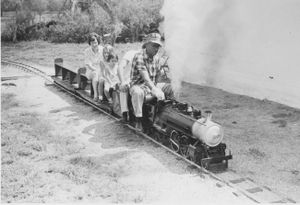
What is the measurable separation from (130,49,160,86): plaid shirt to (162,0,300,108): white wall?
637 mm

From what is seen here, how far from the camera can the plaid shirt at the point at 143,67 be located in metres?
7.37

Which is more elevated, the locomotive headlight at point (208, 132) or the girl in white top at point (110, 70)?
the girl in white top at point (110, 70)

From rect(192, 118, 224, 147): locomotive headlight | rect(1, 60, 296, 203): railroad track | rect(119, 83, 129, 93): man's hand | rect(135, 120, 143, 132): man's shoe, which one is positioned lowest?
rect(1, 60, 296, 203): railroad track

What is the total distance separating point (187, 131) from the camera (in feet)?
21.2

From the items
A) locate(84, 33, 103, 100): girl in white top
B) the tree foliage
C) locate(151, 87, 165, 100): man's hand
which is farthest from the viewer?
the tree foliage

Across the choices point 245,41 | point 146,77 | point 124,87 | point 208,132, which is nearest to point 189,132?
point 208,132

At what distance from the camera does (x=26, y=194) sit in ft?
18.3

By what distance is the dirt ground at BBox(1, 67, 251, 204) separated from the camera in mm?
5504

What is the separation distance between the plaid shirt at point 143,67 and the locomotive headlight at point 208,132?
63.6 inches

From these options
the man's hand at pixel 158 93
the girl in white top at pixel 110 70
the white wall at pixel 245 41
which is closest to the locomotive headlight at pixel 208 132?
the man's hand at pixel 158 93

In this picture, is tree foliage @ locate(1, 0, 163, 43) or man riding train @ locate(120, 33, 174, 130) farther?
tree foliage @ locate(1, 0, 163, 43)

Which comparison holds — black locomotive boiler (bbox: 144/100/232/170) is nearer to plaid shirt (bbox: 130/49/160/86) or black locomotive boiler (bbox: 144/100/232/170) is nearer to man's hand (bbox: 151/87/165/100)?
man's hand (bbox: 151/87/165/100)

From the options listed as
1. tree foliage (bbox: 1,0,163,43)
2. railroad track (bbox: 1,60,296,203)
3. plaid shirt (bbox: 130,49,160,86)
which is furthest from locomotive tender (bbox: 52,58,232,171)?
tree foliage (bbox: 1,0,163,43)

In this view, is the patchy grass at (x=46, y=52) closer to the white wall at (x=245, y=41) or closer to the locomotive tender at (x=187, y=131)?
the white wall at (x=245, y=41)
